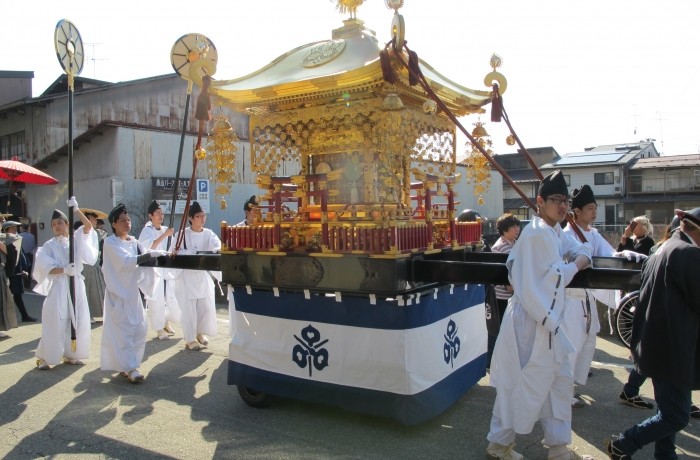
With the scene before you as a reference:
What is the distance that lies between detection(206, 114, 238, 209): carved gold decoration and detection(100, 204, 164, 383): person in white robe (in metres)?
1.14

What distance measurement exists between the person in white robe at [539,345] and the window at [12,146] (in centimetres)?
2032

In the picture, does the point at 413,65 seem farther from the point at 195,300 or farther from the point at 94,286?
the point at 94,286

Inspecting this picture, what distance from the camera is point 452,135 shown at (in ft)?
18.3

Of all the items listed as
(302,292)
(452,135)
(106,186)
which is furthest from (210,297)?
(106,186)

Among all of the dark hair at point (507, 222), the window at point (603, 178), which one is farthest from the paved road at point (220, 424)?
the window at point (603, 178)

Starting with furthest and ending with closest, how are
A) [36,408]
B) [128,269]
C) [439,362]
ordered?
1. [128,269]
2. [36,408]
3. [439,362]

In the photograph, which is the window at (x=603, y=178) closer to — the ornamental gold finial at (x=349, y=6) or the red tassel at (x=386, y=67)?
the ornamental gold finial at (x=349, y=6)

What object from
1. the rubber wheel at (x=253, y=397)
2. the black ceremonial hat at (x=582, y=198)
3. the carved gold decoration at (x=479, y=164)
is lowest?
the rubber wheel at (x=253, y=397)

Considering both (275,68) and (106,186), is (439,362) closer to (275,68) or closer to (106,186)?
(275,68)

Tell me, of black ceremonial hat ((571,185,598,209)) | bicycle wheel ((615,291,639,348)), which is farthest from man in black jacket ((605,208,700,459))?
bicycle wheel ((615,291,639,348))

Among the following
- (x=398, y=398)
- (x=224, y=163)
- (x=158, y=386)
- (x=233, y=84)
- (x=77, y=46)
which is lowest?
(x=158, y=386)

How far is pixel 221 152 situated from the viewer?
5.29 m

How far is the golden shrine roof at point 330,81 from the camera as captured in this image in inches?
170

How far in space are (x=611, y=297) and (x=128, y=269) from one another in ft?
16.4
